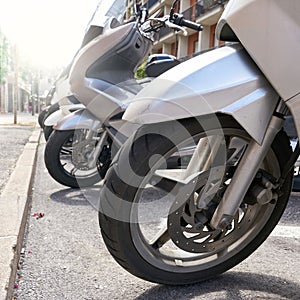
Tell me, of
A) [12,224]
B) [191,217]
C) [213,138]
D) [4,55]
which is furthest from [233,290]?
[4,55]

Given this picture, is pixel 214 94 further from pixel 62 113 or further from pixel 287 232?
pixel 62 113

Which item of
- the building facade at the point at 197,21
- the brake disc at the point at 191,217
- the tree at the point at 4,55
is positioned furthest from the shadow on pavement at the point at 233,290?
the tree at the point at 4,55

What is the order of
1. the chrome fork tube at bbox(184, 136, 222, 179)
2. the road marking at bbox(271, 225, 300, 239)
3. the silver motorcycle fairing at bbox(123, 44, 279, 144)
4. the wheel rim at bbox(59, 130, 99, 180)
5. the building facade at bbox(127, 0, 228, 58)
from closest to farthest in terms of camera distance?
the silver motorcycle fairing at bbox(123, 44, 279, 144), the chrome fork tube at bbox(184, 136, 222, 179), the road marking at bbox(271, 225, 300, 239), the wheel rim at bbox(59, 130, 99, 180), the building facade at bbox(127, 0, 228, 58)

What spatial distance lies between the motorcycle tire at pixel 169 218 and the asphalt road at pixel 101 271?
3.6 inches

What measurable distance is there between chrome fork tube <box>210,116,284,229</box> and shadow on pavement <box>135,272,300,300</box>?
297mm

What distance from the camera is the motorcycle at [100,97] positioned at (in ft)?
10.3

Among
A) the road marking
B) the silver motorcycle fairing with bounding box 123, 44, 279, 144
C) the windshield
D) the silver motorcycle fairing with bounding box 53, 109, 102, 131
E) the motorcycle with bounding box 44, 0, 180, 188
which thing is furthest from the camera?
the windshield

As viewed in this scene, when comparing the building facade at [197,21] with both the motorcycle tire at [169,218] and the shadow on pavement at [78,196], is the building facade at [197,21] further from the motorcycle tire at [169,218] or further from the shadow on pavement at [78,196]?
the motorcycle tire at [169,218]

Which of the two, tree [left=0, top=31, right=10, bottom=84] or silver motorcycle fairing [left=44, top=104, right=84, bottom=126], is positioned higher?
silver motorcycle fairing [left=44, top=104, right=84, bottom=126]

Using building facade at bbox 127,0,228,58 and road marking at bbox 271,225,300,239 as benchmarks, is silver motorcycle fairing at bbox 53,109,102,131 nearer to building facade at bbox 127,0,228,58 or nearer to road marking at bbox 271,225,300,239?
road marking at bbox 271,225,300,239

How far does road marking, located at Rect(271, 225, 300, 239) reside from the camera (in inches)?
96.9

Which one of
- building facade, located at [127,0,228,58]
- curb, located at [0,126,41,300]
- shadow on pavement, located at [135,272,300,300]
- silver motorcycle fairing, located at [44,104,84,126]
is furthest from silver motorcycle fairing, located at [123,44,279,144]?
building facade, located at [127,0,228,58]

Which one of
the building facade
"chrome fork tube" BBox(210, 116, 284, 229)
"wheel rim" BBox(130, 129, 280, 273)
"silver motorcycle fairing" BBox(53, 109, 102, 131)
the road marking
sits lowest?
the building facade

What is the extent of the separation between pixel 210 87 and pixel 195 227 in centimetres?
56
